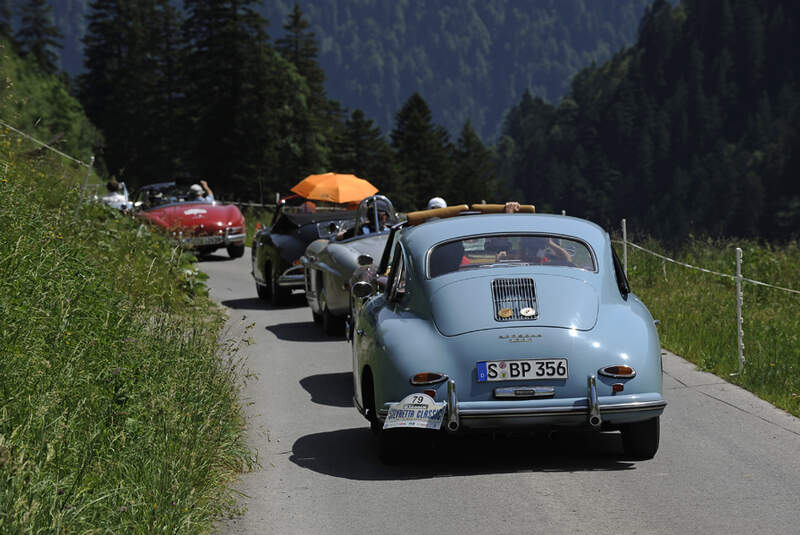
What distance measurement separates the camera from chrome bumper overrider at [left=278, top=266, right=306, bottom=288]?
56.7ft

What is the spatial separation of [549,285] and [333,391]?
359 centimetres

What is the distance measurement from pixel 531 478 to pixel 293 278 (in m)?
10.6

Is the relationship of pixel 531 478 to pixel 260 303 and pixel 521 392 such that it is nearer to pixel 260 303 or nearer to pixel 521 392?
pixel 521 392

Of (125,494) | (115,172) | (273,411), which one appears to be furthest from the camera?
(115,172)

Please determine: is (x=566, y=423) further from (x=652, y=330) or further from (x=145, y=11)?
(x=145, y=11)

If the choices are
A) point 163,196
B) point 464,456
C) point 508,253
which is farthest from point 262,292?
point 464,456

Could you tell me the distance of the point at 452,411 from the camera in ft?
22.6

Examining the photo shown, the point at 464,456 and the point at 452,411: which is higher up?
the point at 452,411

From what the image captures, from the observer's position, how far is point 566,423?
22.8ft

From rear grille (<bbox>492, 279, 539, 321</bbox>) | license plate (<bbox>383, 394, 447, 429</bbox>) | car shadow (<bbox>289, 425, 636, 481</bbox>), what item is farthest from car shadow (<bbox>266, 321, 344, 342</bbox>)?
license plate (<bbox>383, 394, 447, 429</bbox>)

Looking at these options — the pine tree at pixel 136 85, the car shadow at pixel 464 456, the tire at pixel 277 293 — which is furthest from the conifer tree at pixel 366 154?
the car shadow at pixel 464 456

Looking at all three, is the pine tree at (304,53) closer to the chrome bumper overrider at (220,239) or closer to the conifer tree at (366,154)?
the conifer tree at (366,154)

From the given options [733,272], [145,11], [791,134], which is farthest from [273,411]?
[791,134]

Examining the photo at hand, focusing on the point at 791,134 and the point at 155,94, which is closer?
the point at 155,94
